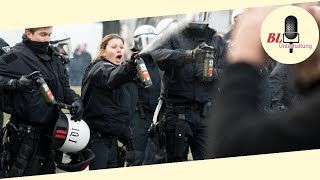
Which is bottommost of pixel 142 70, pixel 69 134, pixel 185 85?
pixel 69 134

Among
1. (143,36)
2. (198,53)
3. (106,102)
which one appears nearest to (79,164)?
(106,102)

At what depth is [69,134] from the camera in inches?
169

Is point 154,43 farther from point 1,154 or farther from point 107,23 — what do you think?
point 1,154

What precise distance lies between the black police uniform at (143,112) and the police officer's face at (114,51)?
153 mm

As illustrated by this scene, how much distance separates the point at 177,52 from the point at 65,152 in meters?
1.04

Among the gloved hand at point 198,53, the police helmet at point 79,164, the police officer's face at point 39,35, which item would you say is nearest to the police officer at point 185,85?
the gloved hand at point 198,53

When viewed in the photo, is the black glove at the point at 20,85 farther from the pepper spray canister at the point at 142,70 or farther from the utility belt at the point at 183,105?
the utility belt at the point at 183,105

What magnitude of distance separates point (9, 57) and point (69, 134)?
2.14 feet

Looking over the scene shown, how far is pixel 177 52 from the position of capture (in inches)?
173

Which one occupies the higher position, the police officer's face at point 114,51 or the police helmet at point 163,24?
the police helmet at point 163,24

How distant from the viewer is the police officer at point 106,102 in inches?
173

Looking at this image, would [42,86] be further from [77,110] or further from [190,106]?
[190,106]

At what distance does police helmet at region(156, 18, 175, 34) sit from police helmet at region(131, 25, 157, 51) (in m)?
0.04

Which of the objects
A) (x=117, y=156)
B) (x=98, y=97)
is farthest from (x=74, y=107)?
(x=117, y=156)
